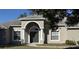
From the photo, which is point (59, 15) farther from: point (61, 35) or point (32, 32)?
point (32, 32)

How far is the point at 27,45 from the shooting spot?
29453mm

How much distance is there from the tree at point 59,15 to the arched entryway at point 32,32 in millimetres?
555

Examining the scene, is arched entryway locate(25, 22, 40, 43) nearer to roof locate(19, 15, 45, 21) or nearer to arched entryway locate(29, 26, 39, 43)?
arched entryway locate(29, 26, 39, 43)

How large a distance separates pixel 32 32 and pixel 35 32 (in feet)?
0.47

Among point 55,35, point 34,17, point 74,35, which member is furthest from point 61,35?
point 34,17

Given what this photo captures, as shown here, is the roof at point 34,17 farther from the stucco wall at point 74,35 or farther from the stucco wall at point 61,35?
the stucco wall at point 74,35

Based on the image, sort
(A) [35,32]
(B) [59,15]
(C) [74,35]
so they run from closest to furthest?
(C) [74,35]
(B) [59,15]
(A) [35,32]

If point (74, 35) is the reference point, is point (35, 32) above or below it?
above

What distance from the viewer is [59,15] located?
96.5 feet

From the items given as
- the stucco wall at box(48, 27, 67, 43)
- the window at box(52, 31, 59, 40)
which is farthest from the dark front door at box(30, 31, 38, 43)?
the window at box(52, 31, 59, 40)

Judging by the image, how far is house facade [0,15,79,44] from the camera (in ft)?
96.3
